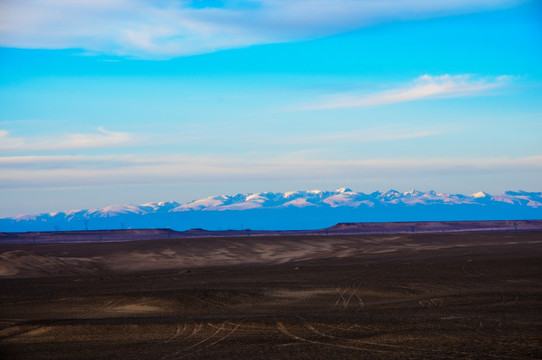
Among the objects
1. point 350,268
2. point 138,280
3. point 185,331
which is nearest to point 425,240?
point 350,268

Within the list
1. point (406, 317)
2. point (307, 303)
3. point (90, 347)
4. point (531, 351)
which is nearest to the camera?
point (531, 351)

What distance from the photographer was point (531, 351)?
1207cm

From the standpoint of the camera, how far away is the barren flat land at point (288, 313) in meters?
13.1

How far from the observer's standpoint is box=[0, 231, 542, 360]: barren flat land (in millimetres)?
13094

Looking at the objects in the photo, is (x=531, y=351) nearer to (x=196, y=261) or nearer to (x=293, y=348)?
(x=293, y=348)

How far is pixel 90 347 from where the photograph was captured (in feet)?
45.4

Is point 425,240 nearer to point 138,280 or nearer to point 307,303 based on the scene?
point 138,280

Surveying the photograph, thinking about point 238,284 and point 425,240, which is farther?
point 425,240

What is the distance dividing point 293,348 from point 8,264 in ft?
91.1

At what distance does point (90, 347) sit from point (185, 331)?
7.45 ft

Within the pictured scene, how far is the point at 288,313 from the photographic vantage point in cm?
1802

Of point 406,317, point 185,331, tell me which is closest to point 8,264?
point 185,331

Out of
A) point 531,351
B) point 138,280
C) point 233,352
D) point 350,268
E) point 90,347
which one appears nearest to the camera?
point 531,351

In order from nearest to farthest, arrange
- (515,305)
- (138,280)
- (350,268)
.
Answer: (515,305) → (138,280) → (350,268)
